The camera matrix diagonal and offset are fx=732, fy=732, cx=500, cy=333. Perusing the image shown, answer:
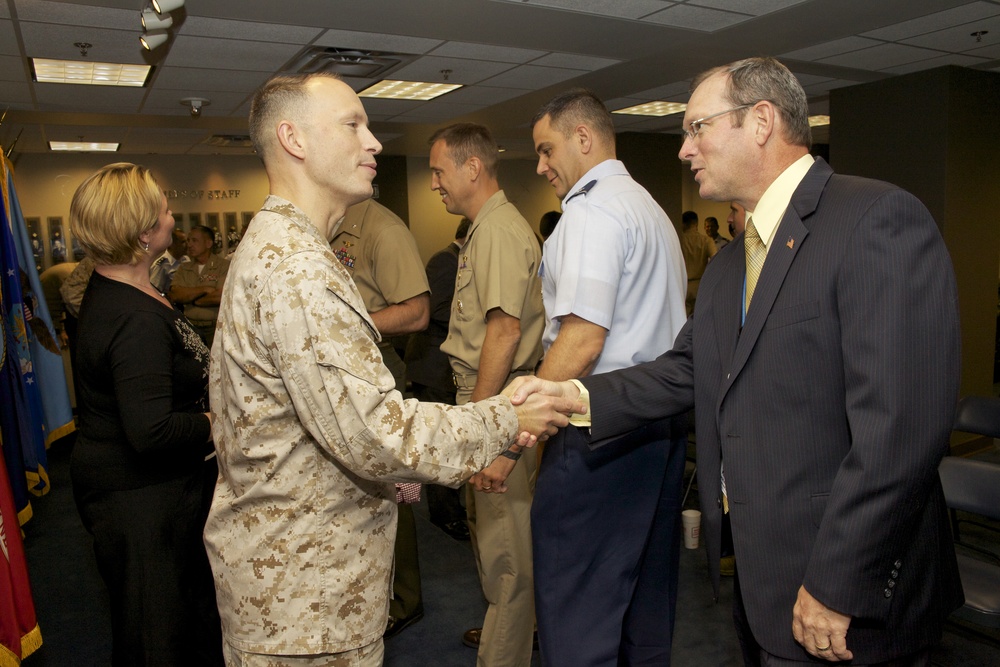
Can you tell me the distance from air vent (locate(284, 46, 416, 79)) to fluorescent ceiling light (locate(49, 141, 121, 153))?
201 inches

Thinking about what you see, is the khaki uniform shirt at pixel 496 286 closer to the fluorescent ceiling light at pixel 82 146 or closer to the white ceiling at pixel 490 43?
the white ceiling at pixel 490 43

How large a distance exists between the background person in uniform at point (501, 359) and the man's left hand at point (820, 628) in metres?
1.21

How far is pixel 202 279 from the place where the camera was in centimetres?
705

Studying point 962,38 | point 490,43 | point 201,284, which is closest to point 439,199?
point 201,284

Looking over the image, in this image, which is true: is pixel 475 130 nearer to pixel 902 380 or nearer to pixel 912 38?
pixel 902 380

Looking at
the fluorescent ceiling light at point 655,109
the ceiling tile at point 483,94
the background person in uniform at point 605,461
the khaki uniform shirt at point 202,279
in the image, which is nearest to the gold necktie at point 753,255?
the background person in uniform at point 605,461

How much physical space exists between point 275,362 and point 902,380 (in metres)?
1.10

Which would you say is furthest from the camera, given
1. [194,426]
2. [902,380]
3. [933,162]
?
[933,162]

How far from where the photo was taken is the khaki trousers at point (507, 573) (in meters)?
2.45

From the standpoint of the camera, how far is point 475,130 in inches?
109

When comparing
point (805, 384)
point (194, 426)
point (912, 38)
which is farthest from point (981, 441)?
point (194, 426)

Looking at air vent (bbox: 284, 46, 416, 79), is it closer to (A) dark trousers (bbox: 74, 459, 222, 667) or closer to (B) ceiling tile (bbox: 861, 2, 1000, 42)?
(B) ceiling tile (bbox: 861, 2, 1000, 42)

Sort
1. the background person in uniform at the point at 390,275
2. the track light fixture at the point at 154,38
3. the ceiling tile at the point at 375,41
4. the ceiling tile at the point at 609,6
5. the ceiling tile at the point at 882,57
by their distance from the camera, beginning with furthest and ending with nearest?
the ceiling tile at the point at 882,57 < the ceiling tile at the point at 375,41 < the ceiling tile at the point at 609,6 < the track light fixture at the point at 154,38 < the background person in uniform at the point at 390,275

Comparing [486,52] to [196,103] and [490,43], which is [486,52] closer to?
[490,43]
